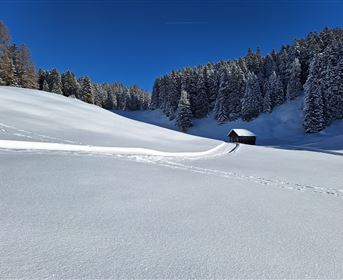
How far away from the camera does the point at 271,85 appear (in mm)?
72438

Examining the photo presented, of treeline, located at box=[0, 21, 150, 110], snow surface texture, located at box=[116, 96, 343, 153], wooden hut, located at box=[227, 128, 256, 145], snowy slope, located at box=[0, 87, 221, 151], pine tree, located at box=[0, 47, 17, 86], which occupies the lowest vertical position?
snowy slope, located at box=[0, 87, 221, 151]

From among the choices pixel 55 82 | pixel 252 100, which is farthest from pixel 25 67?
pixel 252 100

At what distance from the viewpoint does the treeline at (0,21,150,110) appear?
54.7 metres

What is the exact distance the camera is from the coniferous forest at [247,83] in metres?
55.9

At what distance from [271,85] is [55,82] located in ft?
215

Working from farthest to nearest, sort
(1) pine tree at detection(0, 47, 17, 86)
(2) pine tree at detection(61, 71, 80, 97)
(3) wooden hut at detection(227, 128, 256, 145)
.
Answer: (2) pine tree at detection(61, 71, 80, 97), (1) pine tree at detection(0, 47, 17, 86), (3) wooden hut at detection(227, 128, 256, 145)

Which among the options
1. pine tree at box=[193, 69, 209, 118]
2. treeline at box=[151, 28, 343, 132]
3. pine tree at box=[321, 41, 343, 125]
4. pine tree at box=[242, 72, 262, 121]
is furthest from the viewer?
pine tree at box=[193, 69, 209, 118]

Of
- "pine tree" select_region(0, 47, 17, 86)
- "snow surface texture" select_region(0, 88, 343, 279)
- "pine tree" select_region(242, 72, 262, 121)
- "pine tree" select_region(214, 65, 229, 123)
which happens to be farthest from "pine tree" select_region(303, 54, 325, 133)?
"pine tree" select_region(0, 47, 17, 86)

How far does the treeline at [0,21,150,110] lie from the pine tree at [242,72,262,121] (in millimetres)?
45570

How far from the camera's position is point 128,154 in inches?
521

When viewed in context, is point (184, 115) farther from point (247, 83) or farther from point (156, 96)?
point (156, 96)

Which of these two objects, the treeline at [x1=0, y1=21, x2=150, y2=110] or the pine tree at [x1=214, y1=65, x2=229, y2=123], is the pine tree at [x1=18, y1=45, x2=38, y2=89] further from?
the pine tree at [x1=214, y1=65, x2=229, y2=123]

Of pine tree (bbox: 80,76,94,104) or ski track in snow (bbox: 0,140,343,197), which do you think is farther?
pine tree (bbox: 80,76,94,104)

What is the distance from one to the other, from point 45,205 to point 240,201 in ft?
14.6
